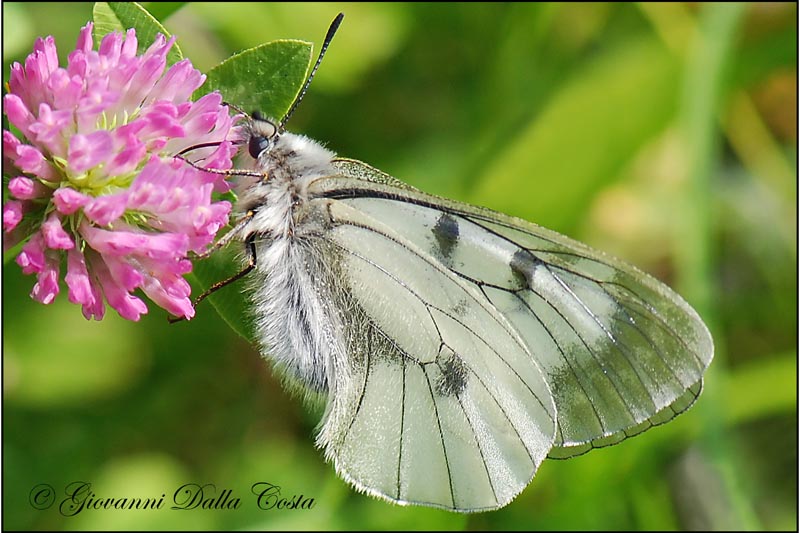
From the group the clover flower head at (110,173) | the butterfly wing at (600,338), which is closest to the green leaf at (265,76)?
the clover flower head at (110,173)

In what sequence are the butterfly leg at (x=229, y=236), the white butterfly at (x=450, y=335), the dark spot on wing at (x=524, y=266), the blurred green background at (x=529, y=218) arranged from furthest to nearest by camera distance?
the blurred green background at (x=529, y=218) → the dark spot on wing at (x=524, y=266) → the white butterfly at (x=450, y=335) → the butterfly leg at (x=229, y=236)

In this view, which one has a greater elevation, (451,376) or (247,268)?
(247,268)

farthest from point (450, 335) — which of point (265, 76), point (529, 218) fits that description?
point (529, 218)

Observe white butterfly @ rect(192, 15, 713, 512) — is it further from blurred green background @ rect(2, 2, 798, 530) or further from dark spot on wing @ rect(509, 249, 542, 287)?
blurred green background @ rect(2, 2, 798, 530)

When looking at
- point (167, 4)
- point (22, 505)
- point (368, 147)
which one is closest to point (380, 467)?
point (167, 4)

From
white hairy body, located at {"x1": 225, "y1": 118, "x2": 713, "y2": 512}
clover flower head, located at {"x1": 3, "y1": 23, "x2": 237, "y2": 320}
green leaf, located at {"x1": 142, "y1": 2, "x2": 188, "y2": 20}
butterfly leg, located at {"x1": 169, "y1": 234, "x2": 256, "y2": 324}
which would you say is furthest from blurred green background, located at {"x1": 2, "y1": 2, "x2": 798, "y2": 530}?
clover flower head, located at {"x1": 3, "y1": 23, "x2": 237, "y2": 320}

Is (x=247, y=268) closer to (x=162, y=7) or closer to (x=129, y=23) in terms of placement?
(x=129, y=23)

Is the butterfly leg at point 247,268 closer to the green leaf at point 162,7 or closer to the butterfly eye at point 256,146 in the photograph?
the butterfly eye at point 256,146

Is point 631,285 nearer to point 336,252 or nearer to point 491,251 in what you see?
point 491,251
